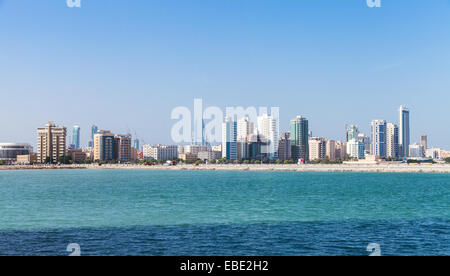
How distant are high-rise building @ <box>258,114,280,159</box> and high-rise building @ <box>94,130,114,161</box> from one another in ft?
144

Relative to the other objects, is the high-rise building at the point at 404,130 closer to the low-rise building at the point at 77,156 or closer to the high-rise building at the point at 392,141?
the high-rise building at the point at 392,141

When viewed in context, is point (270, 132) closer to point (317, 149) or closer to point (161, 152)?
point (317, 149)

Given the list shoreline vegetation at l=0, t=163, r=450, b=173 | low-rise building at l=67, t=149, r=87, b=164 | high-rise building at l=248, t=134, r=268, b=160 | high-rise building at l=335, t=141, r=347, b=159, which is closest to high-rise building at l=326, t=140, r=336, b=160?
high-rise building at l=335, t=141, r=347, b=159

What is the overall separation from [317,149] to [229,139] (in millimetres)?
41514

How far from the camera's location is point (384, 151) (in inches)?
5433

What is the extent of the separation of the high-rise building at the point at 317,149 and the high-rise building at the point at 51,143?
77.4 m

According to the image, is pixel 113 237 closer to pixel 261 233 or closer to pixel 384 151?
pixel 261 233

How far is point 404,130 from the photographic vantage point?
405 feet

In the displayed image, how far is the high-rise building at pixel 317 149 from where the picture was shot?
135 meters

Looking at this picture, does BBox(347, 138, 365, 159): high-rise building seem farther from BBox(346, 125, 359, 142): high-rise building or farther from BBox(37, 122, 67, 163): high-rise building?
BBox(37, 122, 67, 163): high-rise building
